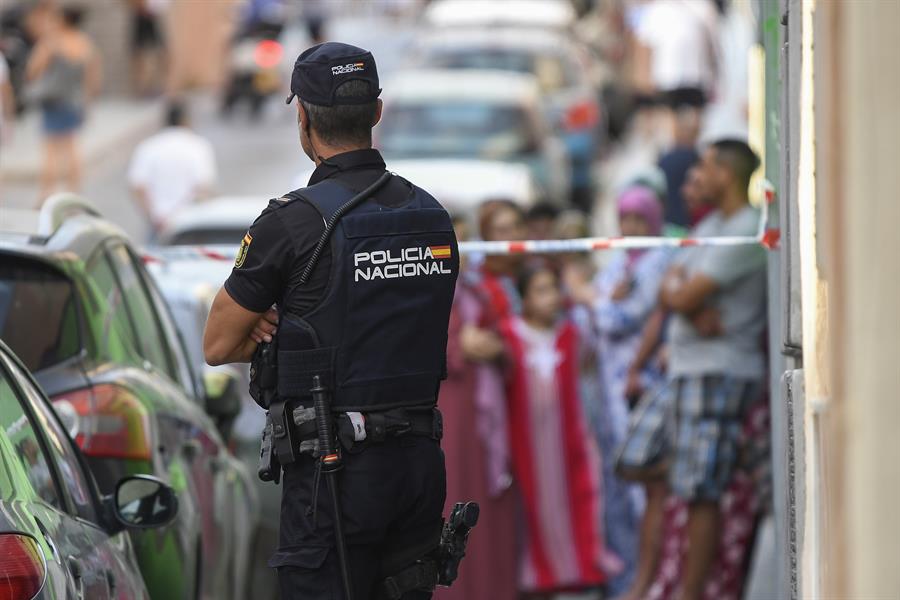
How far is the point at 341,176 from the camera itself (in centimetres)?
487

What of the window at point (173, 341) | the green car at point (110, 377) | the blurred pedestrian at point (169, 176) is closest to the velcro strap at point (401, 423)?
the green car at point (110, 377)

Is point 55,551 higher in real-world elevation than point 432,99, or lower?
lower

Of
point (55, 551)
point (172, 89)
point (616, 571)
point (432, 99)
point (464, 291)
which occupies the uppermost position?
point (172, 89)

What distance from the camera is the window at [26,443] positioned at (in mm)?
4684

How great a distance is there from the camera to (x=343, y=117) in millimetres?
4867

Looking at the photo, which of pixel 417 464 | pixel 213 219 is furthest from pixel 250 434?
pixel 417 464

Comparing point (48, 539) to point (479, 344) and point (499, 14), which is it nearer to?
point (479, 344)

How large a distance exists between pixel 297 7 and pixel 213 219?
27.5 metres

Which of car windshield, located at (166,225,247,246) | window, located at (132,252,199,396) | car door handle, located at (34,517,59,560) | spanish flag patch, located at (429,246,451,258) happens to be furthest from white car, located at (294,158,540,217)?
car door handle, located at (34,517,59,560)

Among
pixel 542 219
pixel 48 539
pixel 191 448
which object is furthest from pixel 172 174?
pixel 48 539

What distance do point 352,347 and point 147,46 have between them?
25.6 meters

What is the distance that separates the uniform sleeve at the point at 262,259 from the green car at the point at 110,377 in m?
1.05

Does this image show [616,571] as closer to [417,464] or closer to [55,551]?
[417,464]

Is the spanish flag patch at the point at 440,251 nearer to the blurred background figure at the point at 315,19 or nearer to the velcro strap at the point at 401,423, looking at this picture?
the velcro strap at the point at 401,423
